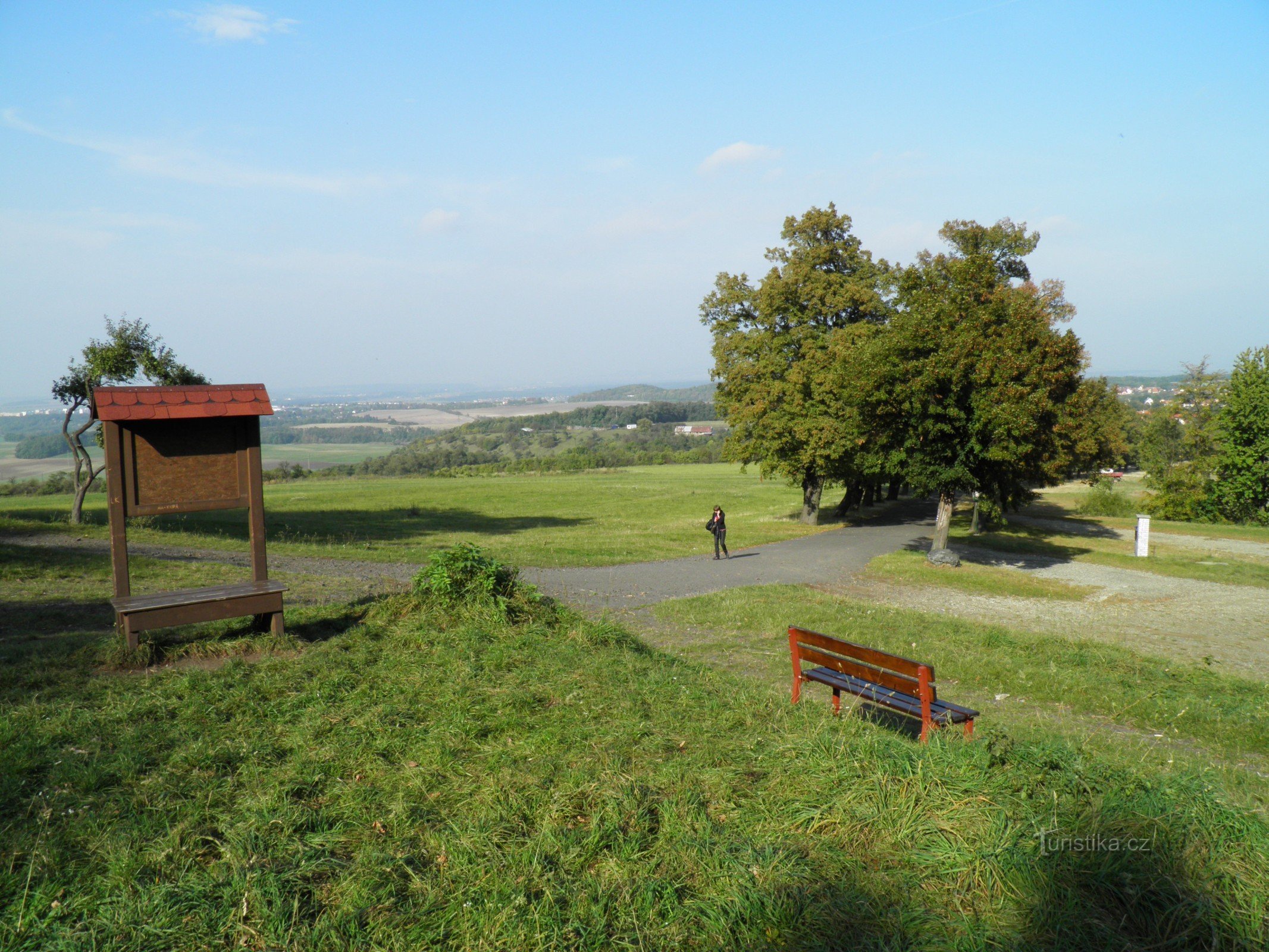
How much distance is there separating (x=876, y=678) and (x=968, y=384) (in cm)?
1484

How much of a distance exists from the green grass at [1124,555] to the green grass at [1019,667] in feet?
40.3

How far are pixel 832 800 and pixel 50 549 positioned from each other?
17707 mm

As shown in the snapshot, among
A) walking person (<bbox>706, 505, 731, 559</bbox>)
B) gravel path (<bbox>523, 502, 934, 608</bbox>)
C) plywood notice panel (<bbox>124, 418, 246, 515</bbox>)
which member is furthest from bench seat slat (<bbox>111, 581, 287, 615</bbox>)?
walking person (<bbox>706, 505, 731, 559</bbox>)

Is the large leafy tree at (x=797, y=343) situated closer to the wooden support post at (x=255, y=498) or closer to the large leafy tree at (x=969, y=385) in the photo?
the large leafy tree at (x=969, y=385)

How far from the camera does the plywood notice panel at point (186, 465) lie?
8273mm

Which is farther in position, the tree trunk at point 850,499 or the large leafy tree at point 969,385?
the tree trunk at point 850,499

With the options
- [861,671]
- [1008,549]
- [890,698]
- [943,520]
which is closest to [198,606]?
[861,671]

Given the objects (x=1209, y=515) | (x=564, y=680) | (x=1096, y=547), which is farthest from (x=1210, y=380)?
(x=564, y=680)

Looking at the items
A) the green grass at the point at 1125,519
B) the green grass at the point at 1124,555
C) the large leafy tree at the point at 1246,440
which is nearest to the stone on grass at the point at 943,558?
the green grass at the point at 1124,555

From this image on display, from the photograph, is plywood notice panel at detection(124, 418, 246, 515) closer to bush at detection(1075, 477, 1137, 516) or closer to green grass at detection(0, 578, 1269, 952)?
green grass at detection(0, 578, 1269, 952)

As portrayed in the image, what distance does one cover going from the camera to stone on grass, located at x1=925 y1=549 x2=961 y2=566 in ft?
68.9

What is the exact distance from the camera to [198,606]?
8.06 m

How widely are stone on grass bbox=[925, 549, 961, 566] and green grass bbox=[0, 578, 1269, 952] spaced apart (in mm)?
15856

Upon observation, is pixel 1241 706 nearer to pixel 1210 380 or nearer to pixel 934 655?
pixel 934 655
